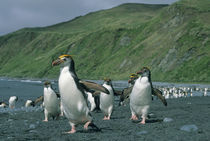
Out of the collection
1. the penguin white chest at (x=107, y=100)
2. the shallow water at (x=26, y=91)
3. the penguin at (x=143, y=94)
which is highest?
the penguin at (x=143, y=94)

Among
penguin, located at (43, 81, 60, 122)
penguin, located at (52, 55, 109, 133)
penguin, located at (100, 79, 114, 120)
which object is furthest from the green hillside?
penguin, located at (52, 55, 109, 133)

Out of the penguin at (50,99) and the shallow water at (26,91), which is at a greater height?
the penguin at (50,99)

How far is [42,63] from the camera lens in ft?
507

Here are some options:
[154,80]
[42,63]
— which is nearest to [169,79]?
[154,80]

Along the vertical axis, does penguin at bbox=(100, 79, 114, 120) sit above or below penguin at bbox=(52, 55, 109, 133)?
below

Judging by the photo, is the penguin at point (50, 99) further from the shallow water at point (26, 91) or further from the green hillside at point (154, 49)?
the green hillside at point (154, 49)

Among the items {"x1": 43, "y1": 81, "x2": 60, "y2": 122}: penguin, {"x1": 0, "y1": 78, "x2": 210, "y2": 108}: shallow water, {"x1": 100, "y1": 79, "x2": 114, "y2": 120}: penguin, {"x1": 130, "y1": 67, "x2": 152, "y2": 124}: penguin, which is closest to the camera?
{"x1": 130, "y1": 67, "x2": 152, "y2": 124}: penguin

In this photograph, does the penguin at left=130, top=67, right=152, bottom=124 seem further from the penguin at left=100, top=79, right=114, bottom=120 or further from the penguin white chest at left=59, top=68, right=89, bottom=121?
the penguin white chest at left=59, top=68, right=89, bottom=121

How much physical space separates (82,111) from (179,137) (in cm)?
292

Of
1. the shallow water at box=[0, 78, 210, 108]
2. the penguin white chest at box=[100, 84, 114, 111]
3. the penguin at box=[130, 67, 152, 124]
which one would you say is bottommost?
the shallow water at box=[0, 78, 210, 108]

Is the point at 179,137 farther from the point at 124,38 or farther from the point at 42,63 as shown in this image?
the point at 42,63

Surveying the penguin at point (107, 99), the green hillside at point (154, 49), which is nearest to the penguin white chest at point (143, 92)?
the penguin at point (107, 99)

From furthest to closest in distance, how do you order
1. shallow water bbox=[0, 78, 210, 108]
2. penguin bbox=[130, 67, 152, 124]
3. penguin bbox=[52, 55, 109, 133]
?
shallow water bbox=[0, 78, 210, 108]
penguin bbox=[130, 67, 152, 124]
penguin bbox=[52, 55, 109, 133]

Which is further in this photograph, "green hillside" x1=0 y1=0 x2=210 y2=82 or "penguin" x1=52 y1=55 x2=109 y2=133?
"green hillside" x1=0 y1=0 x2=210 y2=82
